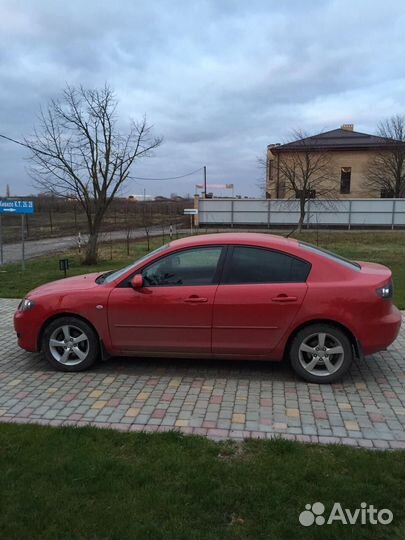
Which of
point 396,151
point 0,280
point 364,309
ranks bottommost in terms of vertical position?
point 0,280

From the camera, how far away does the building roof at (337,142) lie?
44625mm

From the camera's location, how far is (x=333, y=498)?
115 inches

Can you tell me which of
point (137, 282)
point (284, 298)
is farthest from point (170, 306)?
point (284, 298)

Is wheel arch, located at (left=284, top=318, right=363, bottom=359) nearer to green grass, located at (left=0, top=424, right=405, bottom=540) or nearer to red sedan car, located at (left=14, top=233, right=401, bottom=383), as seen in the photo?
red sedan car, located at (left=14, top=233, right=401, bottom=383)

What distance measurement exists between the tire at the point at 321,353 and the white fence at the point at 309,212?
33.7m

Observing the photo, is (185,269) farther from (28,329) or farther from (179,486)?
(179,486)

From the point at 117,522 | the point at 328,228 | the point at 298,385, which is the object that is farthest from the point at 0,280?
the point at 328,228

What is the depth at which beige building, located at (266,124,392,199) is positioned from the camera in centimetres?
4612

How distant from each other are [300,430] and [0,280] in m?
10.9

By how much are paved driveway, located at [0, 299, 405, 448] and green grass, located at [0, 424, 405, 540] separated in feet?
1.06

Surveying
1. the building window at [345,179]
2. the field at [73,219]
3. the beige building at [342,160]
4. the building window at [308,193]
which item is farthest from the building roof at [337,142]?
the field at [73,219]

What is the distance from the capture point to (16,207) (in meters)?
15.2

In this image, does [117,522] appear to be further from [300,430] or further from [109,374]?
[109,374]

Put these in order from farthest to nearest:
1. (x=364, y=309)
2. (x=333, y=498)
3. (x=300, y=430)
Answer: (x=364, y=309) → (x=300, y=430) → (x=333, y=498)
